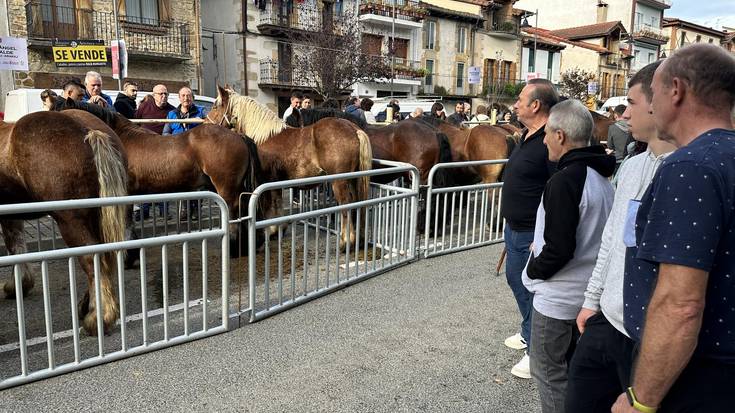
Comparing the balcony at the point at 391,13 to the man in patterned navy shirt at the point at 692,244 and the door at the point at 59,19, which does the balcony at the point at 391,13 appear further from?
the man in patterned navy shirt at the point at 692,244

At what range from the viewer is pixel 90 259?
367 cm

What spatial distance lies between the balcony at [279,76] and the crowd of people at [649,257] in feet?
81.6

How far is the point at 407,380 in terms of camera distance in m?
3.25

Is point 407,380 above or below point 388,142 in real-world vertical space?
below

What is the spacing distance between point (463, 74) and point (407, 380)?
121 ft

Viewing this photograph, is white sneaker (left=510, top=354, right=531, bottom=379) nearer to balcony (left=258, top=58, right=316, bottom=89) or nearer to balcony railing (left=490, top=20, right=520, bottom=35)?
balcony (left=258, top=58, right=316, bottom=89)

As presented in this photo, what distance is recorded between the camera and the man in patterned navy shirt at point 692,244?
4.05 ft

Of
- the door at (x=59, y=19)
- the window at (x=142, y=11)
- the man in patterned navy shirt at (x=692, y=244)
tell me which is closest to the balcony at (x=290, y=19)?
the window at (x=142, y=11)

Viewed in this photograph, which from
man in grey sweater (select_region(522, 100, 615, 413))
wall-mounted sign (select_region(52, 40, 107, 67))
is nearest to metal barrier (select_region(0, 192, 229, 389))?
man in grey sweater (select_region(522, 100, 615, 413))

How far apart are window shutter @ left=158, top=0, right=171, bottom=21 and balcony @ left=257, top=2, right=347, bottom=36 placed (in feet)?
18.2

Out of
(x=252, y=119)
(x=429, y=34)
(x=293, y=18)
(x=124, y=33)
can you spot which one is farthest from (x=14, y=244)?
(x=429, y=34)

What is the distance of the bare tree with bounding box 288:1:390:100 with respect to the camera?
932 inches

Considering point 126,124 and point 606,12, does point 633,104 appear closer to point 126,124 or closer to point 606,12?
point 126,124

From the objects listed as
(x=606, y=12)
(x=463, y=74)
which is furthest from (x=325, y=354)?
(x=606, y=12)
